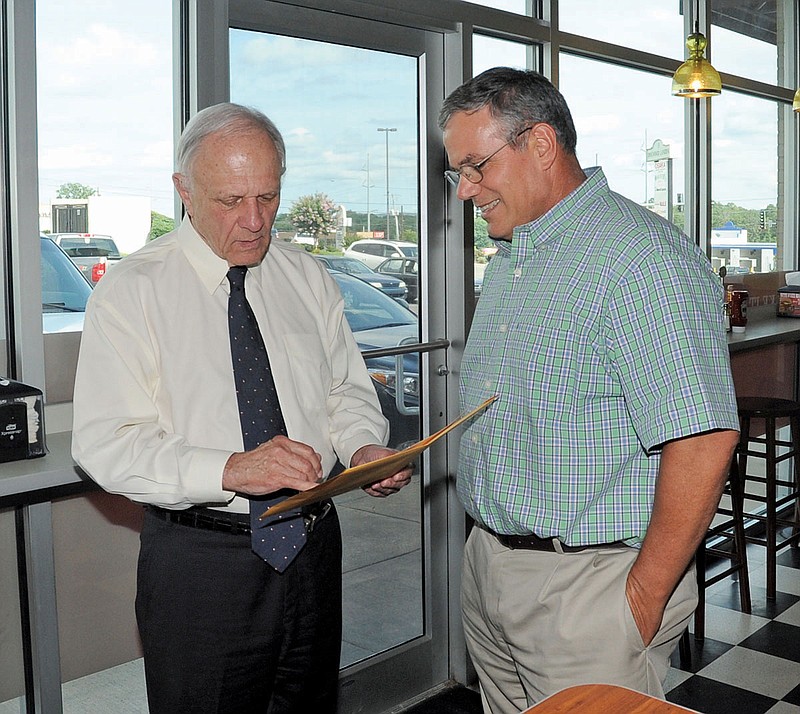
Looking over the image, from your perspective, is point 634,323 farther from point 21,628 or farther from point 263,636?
point 21,628

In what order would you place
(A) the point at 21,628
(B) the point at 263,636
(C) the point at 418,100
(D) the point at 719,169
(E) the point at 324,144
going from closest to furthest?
(B) the point at 263,636, (A) the point at 21,628, (E) the point at 324,144, (C) the point at 418,100, (D) the point at 719,169

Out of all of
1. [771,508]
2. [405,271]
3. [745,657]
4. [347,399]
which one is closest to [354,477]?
[347,399]

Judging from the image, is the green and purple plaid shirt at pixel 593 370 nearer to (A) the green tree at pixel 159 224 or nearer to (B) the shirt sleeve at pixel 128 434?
(B) the shirt sleeve at pixel 128 434

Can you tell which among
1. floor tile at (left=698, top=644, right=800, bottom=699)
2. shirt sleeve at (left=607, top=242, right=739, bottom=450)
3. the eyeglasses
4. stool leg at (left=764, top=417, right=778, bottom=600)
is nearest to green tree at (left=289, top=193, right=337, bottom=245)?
the eyeglasses

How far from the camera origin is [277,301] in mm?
2049

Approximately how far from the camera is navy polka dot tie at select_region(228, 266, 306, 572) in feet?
6.14

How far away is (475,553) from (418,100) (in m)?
1.88

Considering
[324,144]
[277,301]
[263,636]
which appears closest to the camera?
[263,636]

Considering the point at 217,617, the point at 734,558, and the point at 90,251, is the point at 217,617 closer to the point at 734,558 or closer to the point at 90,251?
the point at 90,251

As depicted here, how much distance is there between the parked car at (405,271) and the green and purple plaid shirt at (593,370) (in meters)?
1.40

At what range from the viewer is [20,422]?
7.03 feet

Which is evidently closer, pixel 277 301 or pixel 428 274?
pixel 277 301

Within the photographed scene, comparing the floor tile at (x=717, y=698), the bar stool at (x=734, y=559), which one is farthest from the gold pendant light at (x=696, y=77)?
the floor tile at (x=717, y=698)

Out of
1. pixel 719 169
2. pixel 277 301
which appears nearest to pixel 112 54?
pixel 277 301
